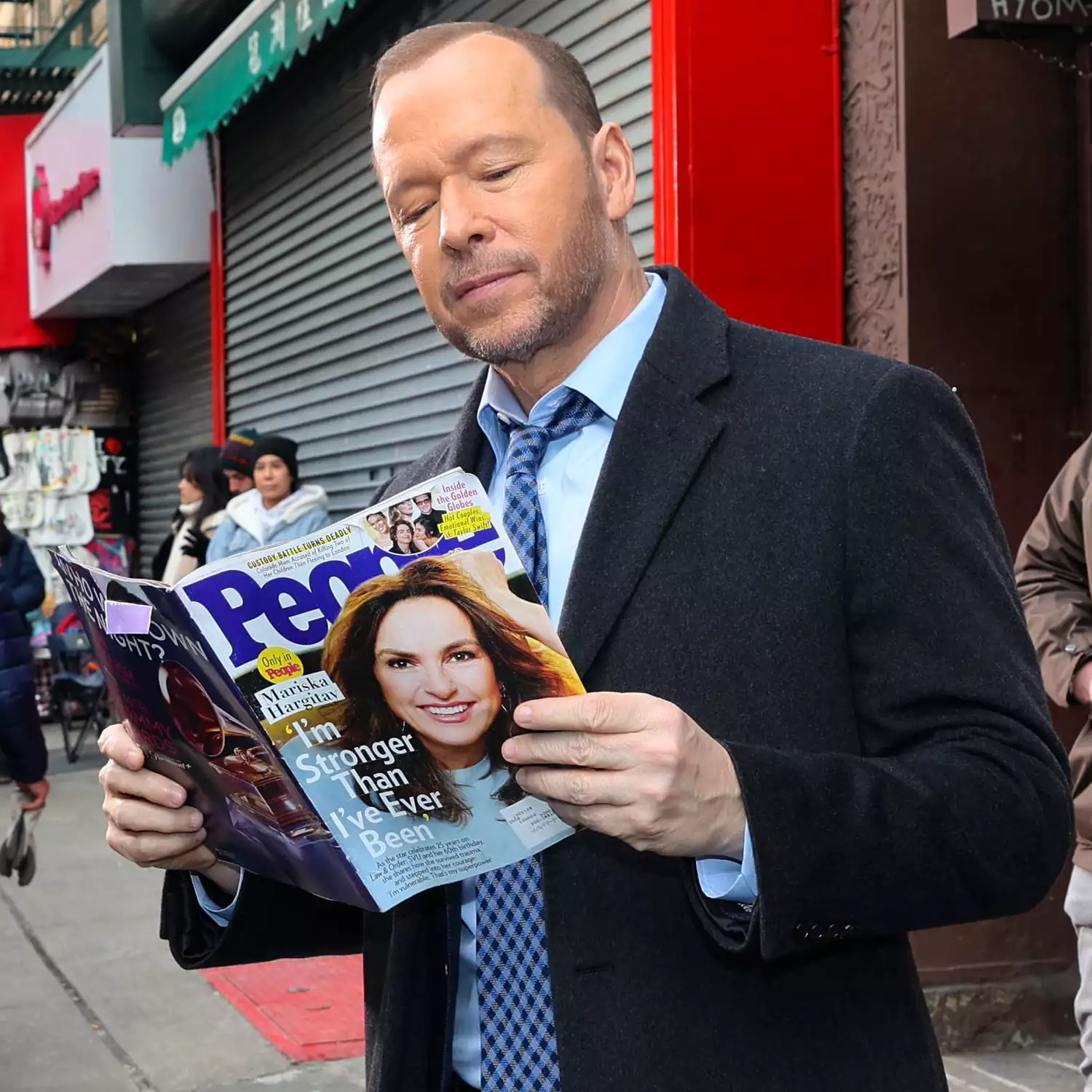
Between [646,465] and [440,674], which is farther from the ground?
[646,465]

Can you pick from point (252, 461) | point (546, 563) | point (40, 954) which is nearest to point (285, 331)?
point (252, 461)

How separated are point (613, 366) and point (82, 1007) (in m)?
5.01

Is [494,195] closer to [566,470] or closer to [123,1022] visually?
[566,470]

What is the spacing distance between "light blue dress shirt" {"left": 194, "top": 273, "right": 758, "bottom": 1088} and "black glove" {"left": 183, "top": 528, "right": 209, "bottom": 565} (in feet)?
27.9

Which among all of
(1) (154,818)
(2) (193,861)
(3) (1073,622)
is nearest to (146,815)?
(1) (154,818)

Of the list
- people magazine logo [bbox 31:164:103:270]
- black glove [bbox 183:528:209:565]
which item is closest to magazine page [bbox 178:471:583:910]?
black glove [bbox 183:528:209:565]

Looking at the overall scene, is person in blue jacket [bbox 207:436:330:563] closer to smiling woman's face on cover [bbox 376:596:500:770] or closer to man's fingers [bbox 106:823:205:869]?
man's fingers [bbox 106:823:205:869]

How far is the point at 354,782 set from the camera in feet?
5.56

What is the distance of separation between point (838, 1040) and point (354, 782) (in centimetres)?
60

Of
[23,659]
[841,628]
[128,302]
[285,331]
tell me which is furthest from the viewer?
[128,302]

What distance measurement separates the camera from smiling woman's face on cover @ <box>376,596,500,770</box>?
1.58 metres

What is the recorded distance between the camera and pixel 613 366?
1995mm

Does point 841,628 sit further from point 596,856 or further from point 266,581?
point 266,581

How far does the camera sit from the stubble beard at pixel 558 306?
6.43ft
